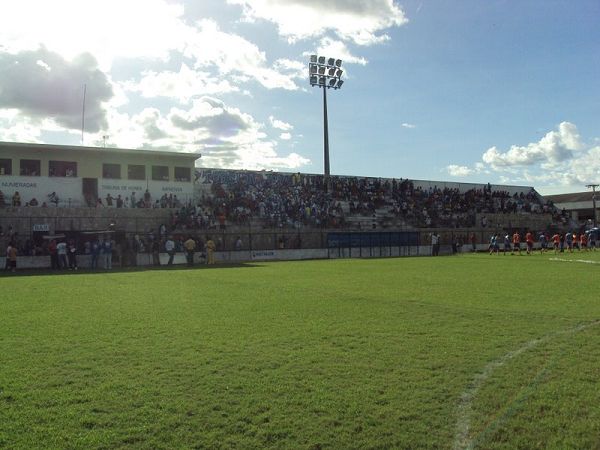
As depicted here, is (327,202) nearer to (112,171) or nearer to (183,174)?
(183,174)

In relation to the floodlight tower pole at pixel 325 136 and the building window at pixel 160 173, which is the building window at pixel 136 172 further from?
the floodlight tower pole at pixel 325 136

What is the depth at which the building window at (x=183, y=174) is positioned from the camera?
42.2 meters

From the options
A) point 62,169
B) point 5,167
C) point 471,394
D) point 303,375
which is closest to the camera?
point 471,394

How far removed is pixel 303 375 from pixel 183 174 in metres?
37.7

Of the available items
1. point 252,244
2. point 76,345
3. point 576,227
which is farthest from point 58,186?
point 576,227

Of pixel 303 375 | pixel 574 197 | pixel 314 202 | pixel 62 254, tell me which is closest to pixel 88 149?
pixel 62 254

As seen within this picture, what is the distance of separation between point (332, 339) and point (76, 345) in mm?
3924

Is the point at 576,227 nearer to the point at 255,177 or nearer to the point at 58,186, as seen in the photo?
the point at 255,177

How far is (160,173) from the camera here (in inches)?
1641

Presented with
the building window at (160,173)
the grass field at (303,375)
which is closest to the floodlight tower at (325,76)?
the building window at (160,173)

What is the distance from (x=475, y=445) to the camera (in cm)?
442

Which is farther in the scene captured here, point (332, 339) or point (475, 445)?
point (332, 339)

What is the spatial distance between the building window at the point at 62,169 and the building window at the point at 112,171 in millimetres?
1997

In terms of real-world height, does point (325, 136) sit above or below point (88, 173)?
above
